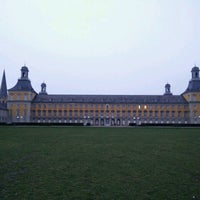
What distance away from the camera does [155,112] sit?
81438 mm

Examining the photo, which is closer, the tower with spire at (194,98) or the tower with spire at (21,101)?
the tower with spire at (21,101)

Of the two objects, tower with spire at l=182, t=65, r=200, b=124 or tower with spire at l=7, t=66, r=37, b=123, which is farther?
tower with spire at l=182, t=65, r=200, b=124

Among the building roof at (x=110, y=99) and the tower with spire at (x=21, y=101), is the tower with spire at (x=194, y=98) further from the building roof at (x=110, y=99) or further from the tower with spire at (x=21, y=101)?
the tower with spire at (x=21, y=101)

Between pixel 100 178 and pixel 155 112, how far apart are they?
254 feet

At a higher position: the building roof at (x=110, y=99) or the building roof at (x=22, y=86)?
the building roof at (x=22, y=86)

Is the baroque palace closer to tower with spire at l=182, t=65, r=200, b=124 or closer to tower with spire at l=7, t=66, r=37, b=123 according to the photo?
tower with spire at l=182, t=65, r=200, b=124

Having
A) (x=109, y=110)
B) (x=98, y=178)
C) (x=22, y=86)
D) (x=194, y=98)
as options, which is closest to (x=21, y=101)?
(x=22, y=86)

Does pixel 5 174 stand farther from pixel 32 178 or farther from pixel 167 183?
pixel 167 183

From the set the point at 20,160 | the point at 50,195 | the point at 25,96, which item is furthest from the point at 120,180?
the point at 25,96

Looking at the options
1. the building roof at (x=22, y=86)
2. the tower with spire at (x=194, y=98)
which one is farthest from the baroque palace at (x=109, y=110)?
the building roof at (x=22, y=86)

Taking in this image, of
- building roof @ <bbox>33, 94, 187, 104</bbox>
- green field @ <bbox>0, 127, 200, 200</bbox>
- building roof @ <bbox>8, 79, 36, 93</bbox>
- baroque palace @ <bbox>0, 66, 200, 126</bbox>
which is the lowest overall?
green field @ <bbox>0, 127, 200, 200</bbox>

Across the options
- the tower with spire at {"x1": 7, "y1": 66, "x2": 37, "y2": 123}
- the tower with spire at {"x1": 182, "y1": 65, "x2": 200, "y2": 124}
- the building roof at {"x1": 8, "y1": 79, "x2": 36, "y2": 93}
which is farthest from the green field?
the tower with spire at {"x1": 182, "y1": 65, "x2": 200, "y2": 124}

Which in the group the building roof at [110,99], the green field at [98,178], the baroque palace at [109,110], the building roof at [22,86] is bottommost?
the green field at [98,178]

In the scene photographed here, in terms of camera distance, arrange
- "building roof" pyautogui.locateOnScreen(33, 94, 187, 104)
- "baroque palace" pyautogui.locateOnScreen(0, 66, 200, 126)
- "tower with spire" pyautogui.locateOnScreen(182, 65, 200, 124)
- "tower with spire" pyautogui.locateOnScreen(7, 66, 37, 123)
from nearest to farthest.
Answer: "tower with spire" pyautogui.locateOnScreen(7, 66, 37, 123)
"tower with spire" pyautogui.locateOnScreen(182, 65, 200, 124)
"baroque palace" pyautogui.locateOnScreen(0, 66, 200, 126)
"building roof" pyautogui.locateOnScreen(33, 94, 187, 104)
